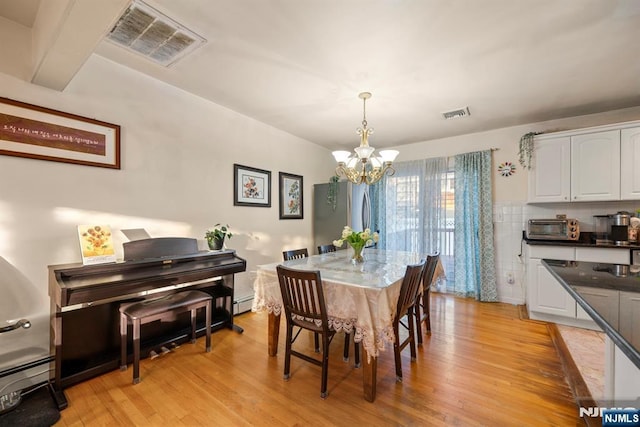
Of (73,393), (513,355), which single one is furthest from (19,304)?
(513,355)

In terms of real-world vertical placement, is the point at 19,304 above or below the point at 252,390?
above

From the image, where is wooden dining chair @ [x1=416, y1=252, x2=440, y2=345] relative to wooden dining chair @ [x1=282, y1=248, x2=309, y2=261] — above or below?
below

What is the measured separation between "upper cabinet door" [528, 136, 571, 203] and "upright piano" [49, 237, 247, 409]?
3839 millimetres

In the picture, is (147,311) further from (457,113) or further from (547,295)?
(547,295)

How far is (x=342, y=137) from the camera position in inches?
177

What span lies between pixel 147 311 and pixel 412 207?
4.00 meters

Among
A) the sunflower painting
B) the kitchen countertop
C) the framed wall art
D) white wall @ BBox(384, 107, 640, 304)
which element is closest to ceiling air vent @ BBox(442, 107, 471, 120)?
white wall @ BBox(384, 107, 640, 304)

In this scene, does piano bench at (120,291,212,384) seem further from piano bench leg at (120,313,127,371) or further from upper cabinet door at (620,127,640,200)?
upper cabinet door at (620,127,640,200)

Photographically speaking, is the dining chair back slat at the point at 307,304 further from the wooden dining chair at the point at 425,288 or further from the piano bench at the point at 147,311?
the wooden dining chair at the point at 425,288

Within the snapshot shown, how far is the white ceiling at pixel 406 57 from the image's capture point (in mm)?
1738

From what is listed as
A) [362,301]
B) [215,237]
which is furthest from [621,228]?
[215,237]

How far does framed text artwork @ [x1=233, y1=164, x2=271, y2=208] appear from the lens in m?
3.46

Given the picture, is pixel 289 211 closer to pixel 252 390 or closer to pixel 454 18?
pixel 252 390

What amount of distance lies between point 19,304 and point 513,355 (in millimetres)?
4042
